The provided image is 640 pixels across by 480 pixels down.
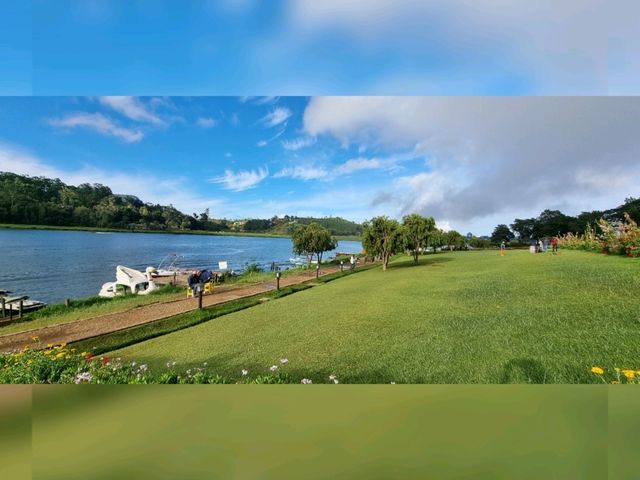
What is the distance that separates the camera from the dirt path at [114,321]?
2527 millimetres

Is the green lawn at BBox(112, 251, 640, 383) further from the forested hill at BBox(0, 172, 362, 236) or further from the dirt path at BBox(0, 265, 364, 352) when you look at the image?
the forested hill at BBox(0, 172, 362, 236)

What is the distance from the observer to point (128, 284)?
2736mm


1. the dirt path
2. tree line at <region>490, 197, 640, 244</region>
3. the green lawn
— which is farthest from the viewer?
tree line at <region>490, 197, 640, 244</region>

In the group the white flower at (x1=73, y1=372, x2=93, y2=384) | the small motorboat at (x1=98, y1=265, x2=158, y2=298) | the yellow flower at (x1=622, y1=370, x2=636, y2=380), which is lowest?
the white flower at (x1=73, y1=372, x2=93, y2=384)

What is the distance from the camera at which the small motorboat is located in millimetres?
2688

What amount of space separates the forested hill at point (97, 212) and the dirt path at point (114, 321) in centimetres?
65

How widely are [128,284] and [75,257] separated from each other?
493mm

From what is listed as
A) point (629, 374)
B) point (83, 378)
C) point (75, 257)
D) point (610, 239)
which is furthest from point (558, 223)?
point (75, 257)

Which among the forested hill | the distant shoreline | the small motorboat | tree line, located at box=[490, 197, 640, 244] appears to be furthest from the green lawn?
the forested hill

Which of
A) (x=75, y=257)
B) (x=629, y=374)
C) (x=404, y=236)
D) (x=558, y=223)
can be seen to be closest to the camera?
(x=629, y=374)

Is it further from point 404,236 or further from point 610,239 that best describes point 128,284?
point 610,239

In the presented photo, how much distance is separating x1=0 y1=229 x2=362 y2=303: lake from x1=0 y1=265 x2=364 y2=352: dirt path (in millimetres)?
251

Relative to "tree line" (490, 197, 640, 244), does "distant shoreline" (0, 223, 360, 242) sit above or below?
below

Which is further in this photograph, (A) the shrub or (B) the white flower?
(A) the shrub
